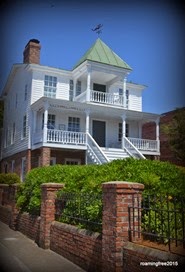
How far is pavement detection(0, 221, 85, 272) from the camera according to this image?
5.75 m

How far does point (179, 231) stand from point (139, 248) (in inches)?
29.1

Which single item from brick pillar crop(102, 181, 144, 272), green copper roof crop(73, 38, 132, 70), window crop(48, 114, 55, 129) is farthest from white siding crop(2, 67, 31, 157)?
brick pillar crop(102, 181, 144, 272)

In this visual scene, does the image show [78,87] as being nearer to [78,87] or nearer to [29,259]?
[78,87]

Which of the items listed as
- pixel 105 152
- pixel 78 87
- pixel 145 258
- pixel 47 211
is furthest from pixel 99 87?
pixel 145 258

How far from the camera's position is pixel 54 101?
1873 cm

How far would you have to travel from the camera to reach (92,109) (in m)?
20.2

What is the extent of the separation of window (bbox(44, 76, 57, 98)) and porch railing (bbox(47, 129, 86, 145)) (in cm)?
A: 344

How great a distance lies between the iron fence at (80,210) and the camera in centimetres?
589

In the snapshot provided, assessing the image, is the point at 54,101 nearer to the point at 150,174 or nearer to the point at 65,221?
the point at 65,221

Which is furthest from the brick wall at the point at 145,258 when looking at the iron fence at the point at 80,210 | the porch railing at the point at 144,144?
the porch railing at the point at 144,144

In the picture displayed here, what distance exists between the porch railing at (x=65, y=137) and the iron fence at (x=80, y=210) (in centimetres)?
1095

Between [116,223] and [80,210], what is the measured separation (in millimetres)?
1806

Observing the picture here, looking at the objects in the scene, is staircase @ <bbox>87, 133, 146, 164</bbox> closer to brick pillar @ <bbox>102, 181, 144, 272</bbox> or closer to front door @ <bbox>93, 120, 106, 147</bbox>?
front door @ <bbox>93, 120, 106, 147</bbox>

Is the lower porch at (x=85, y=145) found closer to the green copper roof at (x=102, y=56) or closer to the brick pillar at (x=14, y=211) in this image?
the green copper roof at (x=102, y=56)
